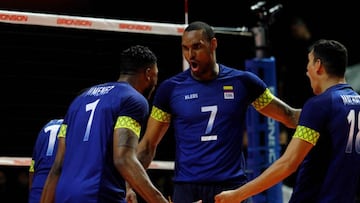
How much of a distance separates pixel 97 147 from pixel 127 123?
25 centimetres

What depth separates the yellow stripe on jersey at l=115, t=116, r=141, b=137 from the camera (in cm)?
489

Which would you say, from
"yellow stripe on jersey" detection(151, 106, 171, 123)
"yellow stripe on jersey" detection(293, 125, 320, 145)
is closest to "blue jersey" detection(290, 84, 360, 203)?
"yellow stripe on jersey" detection(293, 125, 320, 145)

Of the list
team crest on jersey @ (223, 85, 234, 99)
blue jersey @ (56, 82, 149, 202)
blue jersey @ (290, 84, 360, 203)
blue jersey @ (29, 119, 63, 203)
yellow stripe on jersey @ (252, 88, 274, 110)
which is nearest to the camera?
blue jersey @ (290, 84, 360, 203)

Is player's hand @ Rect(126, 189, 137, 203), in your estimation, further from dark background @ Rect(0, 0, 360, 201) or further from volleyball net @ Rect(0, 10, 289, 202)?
dark background @ Rect(0, 0, 360, 201)

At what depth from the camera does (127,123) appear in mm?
4902

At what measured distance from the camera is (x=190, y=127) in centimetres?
559

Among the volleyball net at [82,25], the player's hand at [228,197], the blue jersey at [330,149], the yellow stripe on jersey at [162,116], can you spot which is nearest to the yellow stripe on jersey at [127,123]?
the player's hand at [228,197]

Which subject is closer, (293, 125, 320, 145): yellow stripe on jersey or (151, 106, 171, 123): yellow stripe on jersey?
(293, 125, 320, 145): yellow stripe on jersey

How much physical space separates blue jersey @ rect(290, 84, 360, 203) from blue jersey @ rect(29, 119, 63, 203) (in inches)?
87.7

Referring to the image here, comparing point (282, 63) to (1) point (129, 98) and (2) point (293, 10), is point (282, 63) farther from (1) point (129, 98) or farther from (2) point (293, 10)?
(1) point (129, 98)

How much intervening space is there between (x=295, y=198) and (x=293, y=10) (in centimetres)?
877

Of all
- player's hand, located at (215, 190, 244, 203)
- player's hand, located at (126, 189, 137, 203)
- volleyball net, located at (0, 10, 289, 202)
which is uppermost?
volleyball net, located at (0, 10, 289, 202)

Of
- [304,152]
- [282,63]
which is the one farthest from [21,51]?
[282,63]

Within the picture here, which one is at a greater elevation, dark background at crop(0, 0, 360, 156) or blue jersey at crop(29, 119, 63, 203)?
dark background at crop(0, 0, 360, 156)
